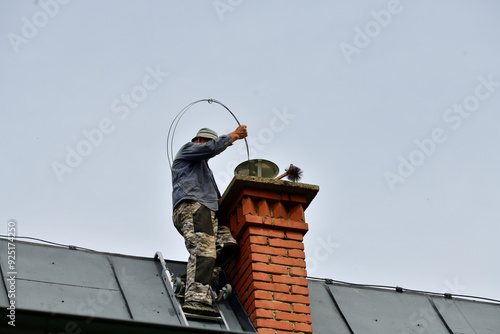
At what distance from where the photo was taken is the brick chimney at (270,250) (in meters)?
7.52

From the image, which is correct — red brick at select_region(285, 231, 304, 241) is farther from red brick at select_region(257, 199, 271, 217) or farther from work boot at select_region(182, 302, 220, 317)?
work boot at select_region(182, 302, 220, 317)

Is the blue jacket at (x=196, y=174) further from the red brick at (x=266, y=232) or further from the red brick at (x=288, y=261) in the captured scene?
the red brick at (x=288, y=261)

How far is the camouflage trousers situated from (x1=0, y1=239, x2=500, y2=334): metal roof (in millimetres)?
266

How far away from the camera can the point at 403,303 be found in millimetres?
8852

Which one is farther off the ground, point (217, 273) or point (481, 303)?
point (217, 273)

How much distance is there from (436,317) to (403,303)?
1.19ft

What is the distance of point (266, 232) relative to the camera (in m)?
8.03

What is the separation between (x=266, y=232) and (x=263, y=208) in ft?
0.82

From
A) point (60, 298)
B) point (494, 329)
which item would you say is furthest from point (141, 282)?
point (494, 329)

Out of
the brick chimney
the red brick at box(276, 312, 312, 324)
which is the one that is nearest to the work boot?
the brick chimney

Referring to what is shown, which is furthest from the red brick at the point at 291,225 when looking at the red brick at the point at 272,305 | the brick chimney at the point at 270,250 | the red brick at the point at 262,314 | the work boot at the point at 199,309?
the work boot at the point at 199,309

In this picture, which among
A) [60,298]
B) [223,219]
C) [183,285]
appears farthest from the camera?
[223,219]

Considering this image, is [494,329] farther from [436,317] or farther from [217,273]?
[217,273]

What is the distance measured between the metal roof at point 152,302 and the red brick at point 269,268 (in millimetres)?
405
